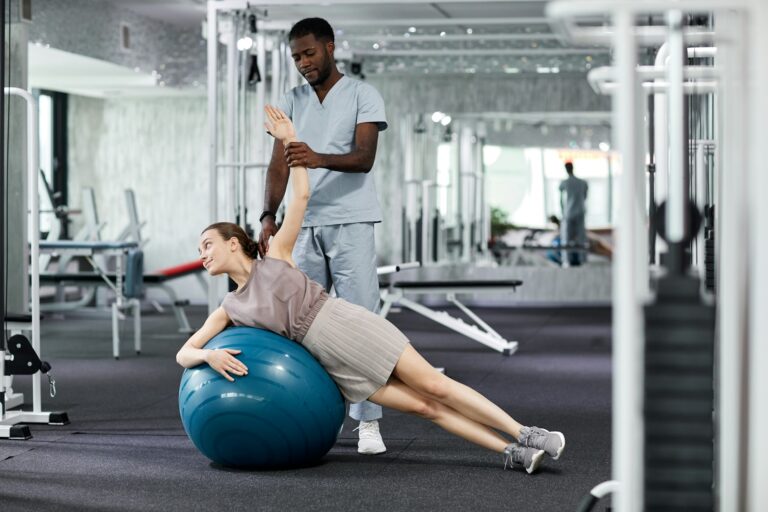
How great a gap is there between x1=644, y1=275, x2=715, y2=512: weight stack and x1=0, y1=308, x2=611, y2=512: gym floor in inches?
54.8

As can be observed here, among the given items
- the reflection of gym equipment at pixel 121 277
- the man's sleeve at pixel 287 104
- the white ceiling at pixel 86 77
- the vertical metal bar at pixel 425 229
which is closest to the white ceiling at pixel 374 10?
the white ceiling at pixel 86 77

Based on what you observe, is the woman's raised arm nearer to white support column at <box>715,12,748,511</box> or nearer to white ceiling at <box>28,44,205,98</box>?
white support column at <box>715,12,748,511</box>

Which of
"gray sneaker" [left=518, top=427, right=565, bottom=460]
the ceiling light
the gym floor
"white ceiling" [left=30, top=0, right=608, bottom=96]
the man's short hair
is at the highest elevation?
"white ceiling" [left=30, top=0, right=608, bottom=96]

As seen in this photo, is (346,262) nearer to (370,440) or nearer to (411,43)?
(370,440)

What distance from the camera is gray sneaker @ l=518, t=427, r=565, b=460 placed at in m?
3.35

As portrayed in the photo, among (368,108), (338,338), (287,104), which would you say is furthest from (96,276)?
(338,338)

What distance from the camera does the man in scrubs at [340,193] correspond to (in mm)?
3695

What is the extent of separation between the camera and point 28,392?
17.6 ft

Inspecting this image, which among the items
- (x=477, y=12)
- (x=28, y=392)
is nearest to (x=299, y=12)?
(x=477, y=12)

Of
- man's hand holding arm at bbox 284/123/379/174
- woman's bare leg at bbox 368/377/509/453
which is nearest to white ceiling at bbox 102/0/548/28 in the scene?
man's hand holding arm at bbox 284/123/379/174

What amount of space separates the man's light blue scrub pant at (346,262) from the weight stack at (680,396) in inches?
84.1

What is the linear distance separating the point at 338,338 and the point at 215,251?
17.7 inches

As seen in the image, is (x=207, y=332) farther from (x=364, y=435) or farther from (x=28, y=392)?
(x=28, y=392)

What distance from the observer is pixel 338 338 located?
3316mm
